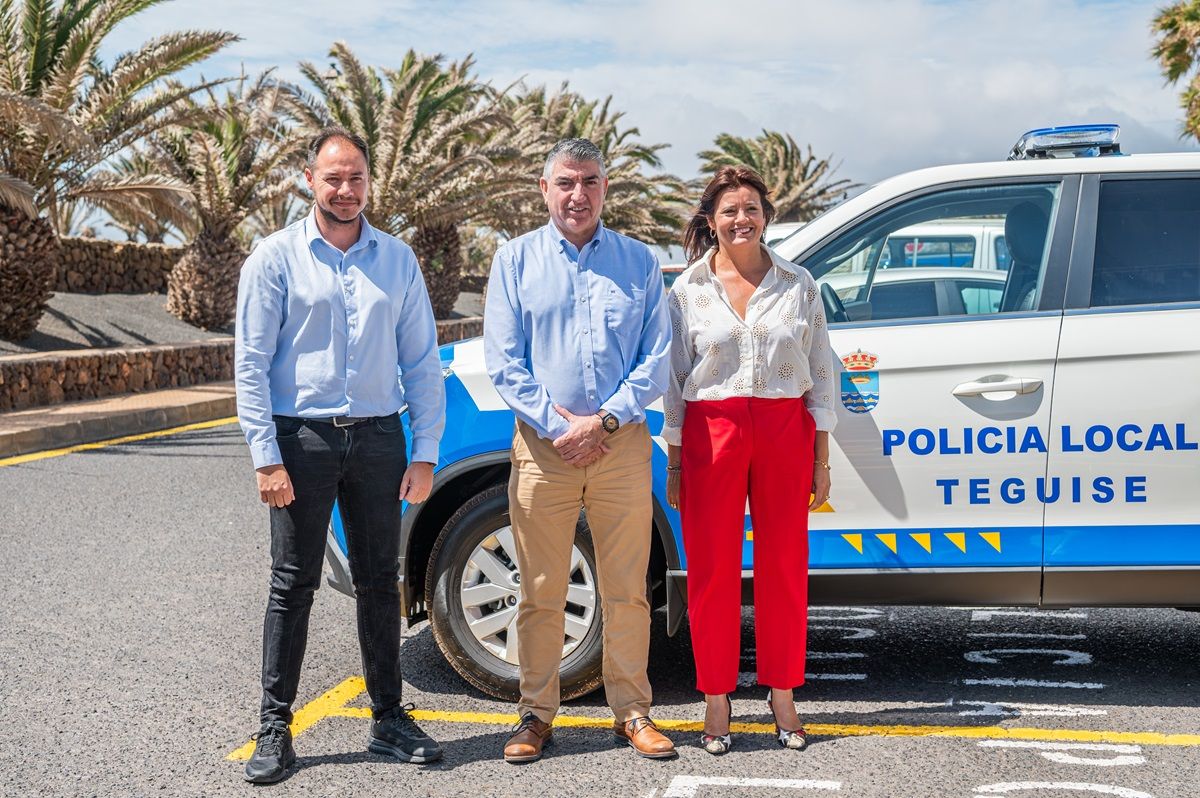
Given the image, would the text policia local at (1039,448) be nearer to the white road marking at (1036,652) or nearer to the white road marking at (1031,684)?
the white road marking at (1031,684)

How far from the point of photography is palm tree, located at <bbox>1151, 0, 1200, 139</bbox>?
27219 mm

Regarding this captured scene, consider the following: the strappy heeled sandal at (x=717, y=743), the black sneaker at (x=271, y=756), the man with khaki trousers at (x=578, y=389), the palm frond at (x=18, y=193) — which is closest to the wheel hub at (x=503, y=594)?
the man with khaki trousers at (x=578, y=389)

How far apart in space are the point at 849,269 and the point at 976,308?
1.51ft

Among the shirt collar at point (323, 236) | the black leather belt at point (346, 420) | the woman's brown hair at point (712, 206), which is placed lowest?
the black leather belt at point (346, 420)

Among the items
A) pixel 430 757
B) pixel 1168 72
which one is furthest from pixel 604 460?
pixel 1168 72

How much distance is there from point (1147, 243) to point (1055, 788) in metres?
1.94

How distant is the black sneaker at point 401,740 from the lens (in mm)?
4066

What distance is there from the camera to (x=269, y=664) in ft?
13.1

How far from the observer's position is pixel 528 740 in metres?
4.10

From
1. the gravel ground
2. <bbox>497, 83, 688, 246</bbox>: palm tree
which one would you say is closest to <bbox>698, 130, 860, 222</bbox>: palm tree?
<bbox>497, 83, 688, 246</bbox>: palm tree

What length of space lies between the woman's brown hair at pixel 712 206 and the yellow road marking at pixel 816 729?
1.61 metres

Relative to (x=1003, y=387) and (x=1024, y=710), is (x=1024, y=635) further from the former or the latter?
(x=1003, y=387)

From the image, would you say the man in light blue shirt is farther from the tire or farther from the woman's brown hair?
the woman's brown hair

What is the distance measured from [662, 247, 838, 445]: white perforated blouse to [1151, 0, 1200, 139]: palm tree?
2617cm
